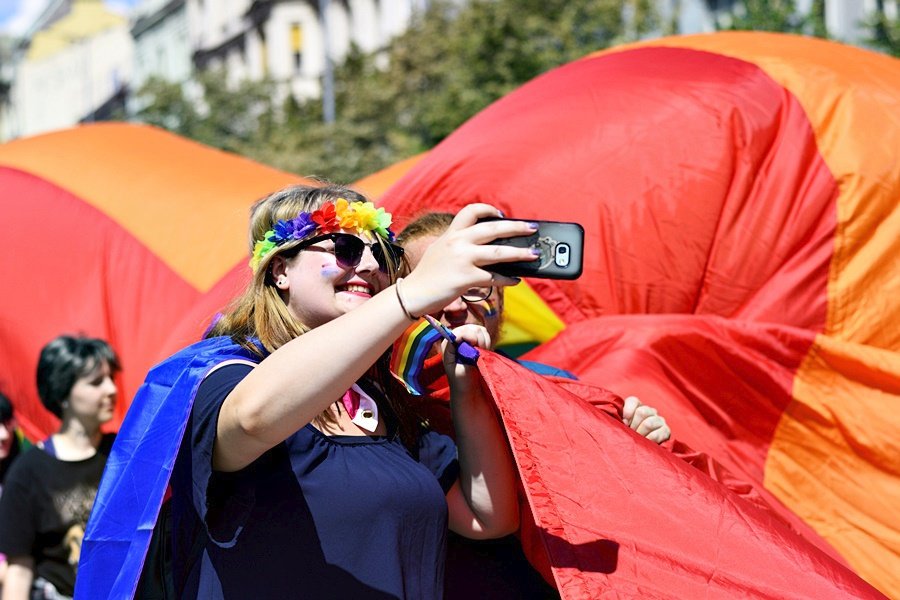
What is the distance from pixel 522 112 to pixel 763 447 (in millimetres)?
1610

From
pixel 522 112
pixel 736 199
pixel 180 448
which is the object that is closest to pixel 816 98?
pixel 736 199

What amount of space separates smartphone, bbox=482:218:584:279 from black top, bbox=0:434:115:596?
260 cm

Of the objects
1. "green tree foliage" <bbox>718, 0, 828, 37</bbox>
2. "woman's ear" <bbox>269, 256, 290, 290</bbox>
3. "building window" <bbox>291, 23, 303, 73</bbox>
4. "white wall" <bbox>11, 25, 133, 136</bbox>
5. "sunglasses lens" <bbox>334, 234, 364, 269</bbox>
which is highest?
"sunglasses lens" <bbox>334, 234, 364, 269</bbox>

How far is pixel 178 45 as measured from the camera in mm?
50531

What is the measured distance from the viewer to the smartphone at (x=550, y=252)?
2.06 meters

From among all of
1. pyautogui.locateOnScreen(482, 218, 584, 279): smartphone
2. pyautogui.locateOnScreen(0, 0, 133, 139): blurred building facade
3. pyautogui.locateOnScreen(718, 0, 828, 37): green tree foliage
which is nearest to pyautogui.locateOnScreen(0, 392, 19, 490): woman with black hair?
pyautogui.locateOnScreen(482, 218, 584, 279): smartphone

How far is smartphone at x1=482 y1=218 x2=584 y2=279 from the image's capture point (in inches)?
81.2

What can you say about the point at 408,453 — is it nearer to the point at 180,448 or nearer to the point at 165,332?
the point at 180,448

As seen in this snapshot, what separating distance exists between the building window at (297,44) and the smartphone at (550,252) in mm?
41138

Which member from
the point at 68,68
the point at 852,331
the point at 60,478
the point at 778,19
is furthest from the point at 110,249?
the point at 68,68

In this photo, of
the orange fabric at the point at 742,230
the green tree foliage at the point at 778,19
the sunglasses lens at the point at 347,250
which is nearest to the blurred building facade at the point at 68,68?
the green tree foliage at the point at 778,19

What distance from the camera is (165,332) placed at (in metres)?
5.46

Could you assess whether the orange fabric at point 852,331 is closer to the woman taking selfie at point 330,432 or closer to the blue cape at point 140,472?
the woman taking selfie at point 330,432

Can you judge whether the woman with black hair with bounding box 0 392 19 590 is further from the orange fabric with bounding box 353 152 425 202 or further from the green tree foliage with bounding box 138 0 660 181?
the green tree foliage with bounding box 138 0 660 181
